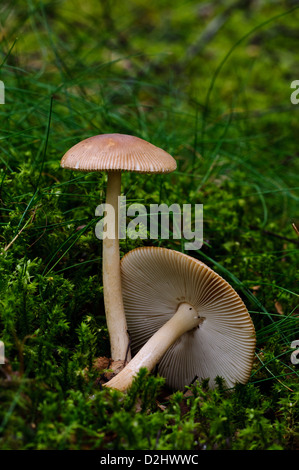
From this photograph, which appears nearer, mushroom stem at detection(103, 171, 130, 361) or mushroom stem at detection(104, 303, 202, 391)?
mushroom stem at detection(104, 303, 202, 391)

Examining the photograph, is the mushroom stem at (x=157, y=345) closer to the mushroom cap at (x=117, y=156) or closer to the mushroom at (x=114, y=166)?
the mushroom at (x=114, y=166)

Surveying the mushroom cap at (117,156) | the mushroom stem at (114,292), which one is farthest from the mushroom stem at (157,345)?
the mushroom cap at (117,156)

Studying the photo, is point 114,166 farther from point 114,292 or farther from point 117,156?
point 114,292

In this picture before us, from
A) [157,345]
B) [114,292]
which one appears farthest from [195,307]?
[114,292]

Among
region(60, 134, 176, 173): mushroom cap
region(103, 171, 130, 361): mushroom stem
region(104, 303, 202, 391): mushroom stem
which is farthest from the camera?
region(103, 171, 130, 361): mushroom stem

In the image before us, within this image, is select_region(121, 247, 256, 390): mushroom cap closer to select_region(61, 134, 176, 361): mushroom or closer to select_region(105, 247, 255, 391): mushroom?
select_region(105, 247, 255, 391): mushroom

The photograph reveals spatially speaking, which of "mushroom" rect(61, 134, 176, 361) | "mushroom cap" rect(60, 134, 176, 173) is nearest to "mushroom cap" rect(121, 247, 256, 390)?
"mushroom" rect(61, 134, 176, 361)

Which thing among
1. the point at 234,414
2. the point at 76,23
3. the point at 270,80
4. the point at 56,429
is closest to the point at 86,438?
the point at 56,429
